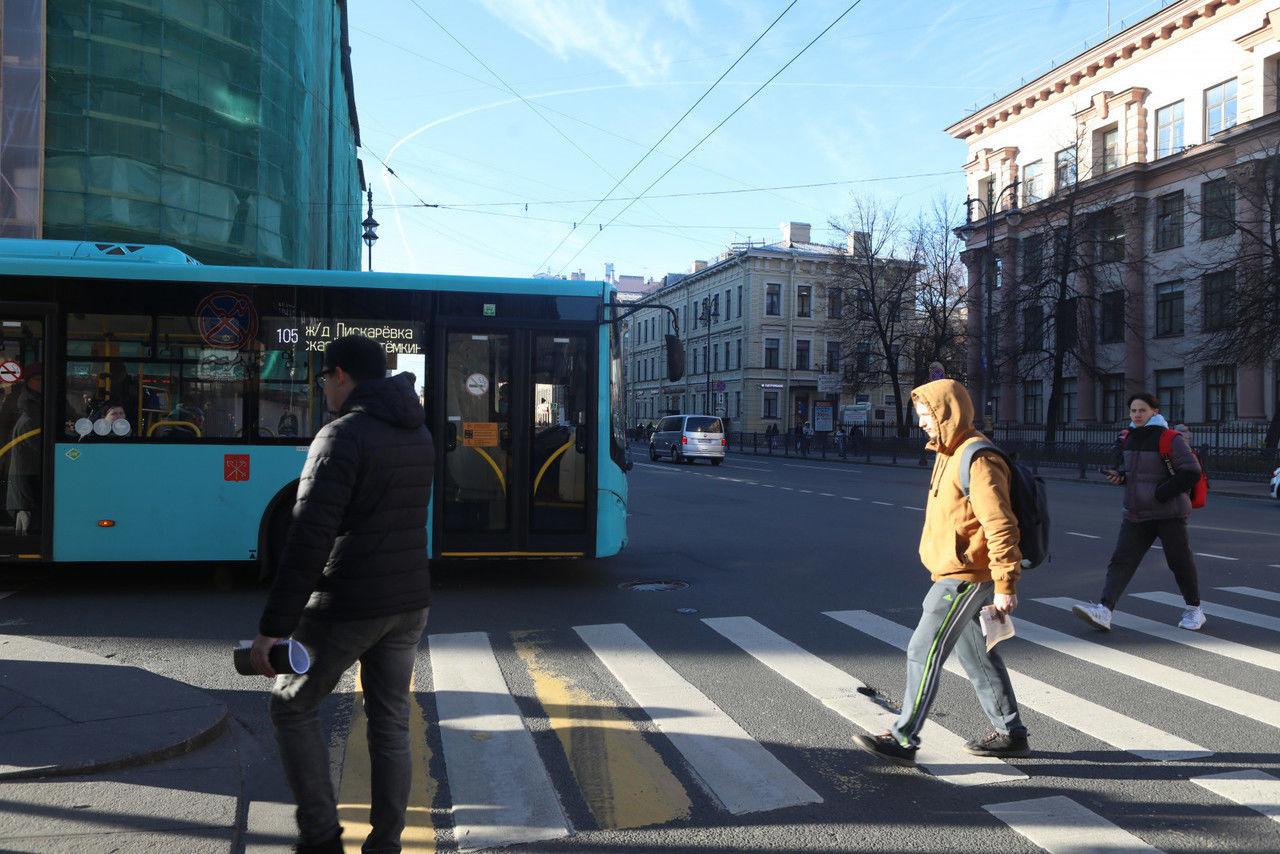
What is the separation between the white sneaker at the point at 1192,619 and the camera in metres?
7.55

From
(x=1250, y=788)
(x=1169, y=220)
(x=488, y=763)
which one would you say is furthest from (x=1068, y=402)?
(x=488, y=763)

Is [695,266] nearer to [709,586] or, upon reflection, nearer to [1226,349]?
[1226,349]

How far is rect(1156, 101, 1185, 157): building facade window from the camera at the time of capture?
41500 millimetres

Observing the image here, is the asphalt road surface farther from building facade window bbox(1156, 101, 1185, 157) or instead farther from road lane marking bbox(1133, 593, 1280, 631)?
building facade window bbox(1156, 101, 1185, 157)

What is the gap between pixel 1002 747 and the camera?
4.57 m

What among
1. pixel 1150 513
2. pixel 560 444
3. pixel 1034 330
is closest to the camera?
pixel 1150 513

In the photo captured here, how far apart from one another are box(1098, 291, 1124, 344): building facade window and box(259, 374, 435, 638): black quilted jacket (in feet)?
154

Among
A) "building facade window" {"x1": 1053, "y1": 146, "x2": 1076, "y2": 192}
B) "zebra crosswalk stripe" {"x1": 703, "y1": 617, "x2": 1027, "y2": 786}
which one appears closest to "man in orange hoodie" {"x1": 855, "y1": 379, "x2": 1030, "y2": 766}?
"zebra crosswalk stripe" {"x1": 703, "y1": 617, "x2": 1027, "y2": 786}

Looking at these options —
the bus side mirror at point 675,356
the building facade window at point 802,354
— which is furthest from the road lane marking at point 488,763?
the building facade window at point 802,354

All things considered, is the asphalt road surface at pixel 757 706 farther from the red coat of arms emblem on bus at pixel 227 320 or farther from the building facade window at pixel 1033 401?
the building facade window at pixel 1033 401

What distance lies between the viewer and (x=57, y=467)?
27.3 feet

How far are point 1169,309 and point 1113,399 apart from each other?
5092mm

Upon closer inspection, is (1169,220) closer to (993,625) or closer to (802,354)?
(802,354)

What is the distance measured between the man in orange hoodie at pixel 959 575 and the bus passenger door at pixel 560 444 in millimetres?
4751
